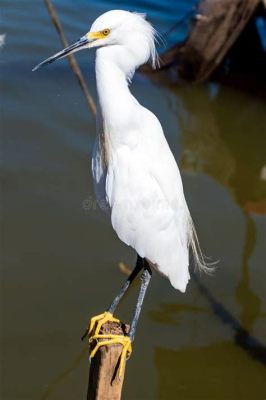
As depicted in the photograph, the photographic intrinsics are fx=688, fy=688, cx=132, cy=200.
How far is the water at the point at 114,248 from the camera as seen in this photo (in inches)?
145

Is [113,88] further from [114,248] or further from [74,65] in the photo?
[114,248]

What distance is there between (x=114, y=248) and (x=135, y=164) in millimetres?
1955

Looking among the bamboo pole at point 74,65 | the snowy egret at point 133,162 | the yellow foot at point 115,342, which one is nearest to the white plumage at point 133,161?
the snowy egret at point 133,162

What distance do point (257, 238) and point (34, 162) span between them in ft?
5.68

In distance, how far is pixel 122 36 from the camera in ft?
7.84

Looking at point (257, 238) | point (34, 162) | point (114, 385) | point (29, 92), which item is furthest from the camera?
point (29, 92)

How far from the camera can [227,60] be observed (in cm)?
681

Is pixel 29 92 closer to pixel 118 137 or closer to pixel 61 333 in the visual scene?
pixel 61 333

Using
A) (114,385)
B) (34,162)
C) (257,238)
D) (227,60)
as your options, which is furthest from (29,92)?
(114,385)

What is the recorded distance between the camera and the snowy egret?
7.90ft

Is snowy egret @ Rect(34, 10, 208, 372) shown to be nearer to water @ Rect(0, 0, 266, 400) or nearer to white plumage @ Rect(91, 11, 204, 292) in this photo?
white plumage @ Rect(91, 11, 204, 292)

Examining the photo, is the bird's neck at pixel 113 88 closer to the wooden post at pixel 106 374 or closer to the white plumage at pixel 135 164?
the white plumage at pixel 135 164

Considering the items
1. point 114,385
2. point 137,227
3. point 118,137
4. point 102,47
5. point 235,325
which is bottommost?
point 235,325

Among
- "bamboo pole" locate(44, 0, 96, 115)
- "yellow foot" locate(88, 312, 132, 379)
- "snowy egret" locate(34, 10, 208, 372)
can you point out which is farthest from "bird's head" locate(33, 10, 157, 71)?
"bamboo pole" locate(44, 0, 96, 115)
